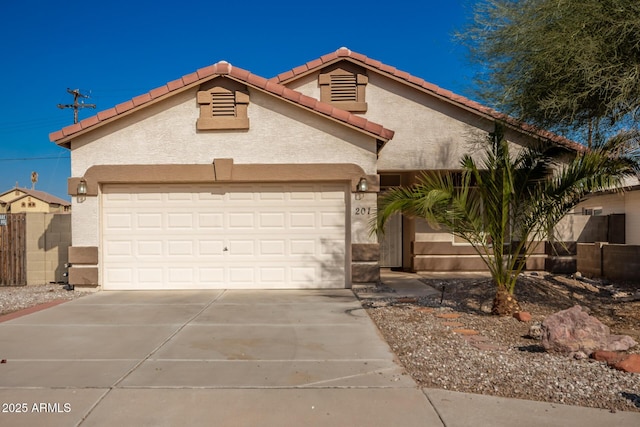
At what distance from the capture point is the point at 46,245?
12.1 meters

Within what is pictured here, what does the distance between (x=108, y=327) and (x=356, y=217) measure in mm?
5269

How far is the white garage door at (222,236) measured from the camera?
424 inches

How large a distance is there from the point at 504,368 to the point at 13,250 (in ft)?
38.1

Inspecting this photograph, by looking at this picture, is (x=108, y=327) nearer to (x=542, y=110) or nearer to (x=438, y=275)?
(x=542, y=110)

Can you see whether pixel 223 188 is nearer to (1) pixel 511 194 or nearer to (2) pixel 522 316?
(1) pixel 511 194

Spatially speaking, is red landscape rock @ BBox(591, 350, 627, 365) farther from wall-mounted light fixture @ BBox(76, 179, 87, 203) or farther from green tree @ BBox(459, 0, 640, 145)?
wall-mounted light fixture @ BBox(76, 179, 87, 203)

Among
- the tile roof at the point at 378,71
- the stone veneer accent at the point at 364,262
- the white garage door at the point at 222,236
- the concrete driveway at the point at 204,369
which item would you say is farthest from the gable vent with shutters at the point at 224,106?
the concrete driveway at the point at 204,369

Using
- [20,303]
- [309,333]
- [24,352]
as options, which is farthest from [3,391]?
[20,303]

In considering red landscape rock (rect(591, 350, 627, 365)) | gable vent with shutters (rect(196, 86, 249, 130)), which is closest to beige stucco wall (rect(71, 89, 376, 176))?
gable vent with shutters (rect(196, 86, 249, 130))

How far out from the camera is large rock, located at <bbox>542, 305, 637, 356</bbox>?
5629mm

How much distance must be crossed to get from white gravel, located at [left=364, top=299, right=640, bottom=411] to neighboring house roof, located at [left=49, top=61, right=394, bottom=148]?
465 cm

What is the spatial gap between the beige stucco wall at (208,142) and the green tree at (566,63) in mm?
3196

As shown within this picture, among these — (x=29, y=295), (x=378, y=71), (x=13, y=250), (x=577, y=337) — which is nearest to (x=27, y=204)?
(x=13, y=250)

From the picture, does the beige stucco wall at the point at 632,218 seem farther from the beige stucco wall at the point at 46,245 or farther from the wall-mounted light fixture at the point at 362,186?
the beige stucco wall at the point at 46,245
